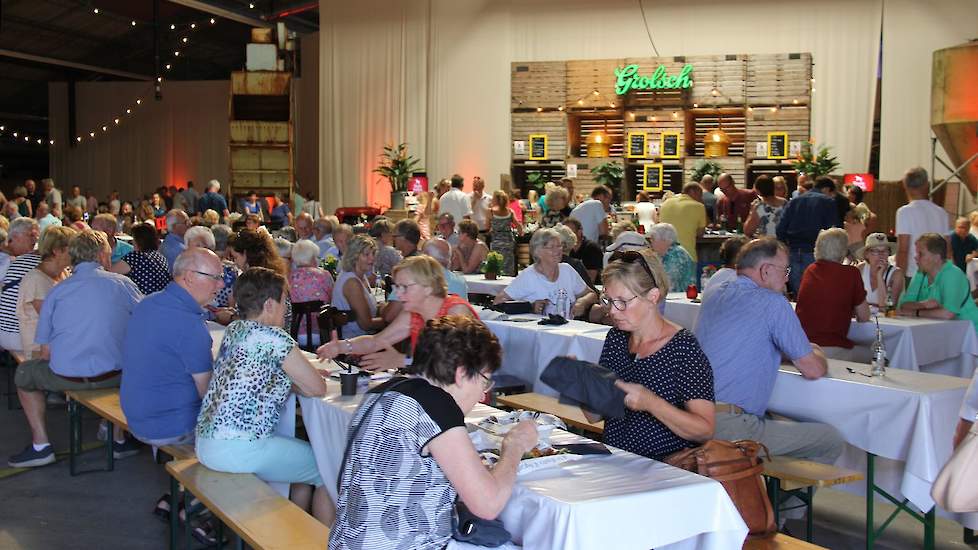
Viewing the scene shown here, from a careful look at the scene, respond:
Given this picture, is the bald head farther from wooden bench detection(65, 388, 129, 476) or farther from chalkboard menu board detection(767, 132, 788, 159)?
chalkboard menu board detection(767, 132, 788, 159)

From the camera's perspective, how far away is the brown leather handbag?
3.29 metres

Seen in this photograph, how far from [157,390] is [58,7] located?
19.5 m

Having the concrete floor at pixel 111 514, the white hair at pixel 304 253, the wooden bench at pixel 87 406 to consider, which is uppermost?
the white hair at pixel 304 253

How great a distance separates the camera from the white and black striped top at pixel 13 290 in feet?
23.0

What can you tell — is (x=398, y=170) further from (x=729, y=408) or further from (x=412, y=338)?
(x=729, y=408)

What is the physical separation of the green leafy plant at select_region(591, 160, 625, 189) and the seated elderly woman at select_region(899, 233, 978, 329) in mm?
10541

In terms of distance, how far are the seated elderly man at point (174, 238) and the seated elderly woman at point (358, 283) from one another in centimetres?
234

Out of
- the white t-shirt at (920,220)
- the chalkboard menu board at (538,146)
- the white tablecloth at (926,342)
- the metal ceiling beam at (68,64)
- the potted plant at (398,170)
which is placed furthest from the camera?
the metal ceiling beam at (68,64)

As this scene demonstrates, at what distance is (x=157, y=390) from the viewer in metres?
4.70

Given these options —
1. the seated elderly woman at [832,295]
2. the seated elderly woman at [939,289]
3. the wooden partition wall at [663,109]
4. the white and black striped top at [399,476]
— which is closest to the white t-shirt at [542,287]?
the seated elderly woman at [832,295]

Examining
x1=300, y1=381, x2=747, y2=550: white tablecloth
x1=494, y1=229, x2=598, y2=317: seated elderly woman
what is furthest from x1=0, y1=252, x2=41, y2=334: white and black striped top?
x1=300, y1=381, x2=747, y2=550: white tablecloth

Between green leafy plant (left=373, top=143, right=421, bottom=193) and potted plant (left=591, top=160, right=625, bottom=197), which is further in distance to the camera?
green leafy plant (left=373, top=143, right=421, bottom=193)

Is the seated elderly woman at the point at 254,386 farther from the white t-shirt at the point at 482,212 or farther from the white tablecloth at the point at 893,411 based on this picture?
the white t-shirt at the point at 482,212

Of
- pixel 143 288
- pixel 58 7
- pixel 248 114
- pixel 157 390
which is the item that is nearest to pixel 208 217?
pixel 143 288
